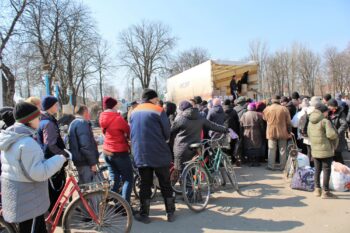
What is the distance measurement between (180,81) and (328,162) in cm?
1392

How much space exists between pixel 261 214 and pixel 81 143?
3136mm

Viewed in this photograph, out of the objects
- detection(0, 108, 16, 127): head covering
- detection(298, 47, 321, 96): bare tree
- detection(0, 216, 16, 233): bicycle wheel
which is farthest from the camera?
detection(298, 47, 321, 96): bare tree

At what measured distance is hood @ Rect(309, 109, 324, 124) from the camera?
6.06 metres

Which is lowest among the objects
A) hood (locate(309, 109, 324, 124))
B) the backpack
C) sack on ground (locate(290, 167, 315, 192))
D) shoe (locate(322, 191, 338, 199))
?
shoe (locate(322, 191, 338, 199))

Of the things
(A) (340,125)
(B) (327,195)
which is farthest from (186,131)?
(A) (340,125)

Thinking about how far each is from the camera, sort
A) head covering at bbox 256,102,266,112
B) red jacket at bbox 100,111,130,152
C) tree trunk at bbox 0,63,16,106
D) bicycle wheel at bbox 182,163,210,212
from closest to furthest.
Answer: red jacket at bbox 100,111,130,152
bicycle wheel at bbox 182,163,210,212
head covering at bbox 256,102,266,112
tree trunk at bbox 0,63,16,106

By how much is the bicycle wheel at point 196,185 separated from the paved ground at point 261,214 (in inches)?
6.4

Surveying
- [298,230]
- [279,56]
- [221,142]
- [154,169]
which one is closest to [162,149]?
[154,169]

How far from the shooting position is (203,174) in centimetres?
586

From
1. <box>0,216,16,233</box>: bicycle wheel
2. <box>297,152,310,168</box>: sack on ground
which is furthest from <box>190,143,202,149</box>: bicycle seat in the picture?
<box>0,216,16,233</box>: bicycle wheel

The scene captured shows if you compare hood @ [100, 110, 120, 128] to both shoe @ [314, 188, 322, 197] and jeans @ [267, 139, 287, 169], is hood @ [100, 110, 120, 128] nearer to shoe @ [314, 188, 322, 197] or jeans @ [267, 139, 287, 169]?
shoe @ [314, 188, 322, 197]

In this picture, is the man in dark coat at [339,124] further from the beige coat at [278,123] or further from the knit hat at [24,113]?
the knit hat at [24,113]

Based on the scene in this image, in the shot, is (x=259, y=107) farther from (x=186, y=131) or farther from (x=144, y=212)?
(x=144, y=212)

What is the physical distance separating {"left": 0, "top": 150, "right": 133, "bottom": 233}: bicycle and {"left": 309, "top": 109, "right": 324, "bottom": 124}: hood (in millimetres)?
3858
